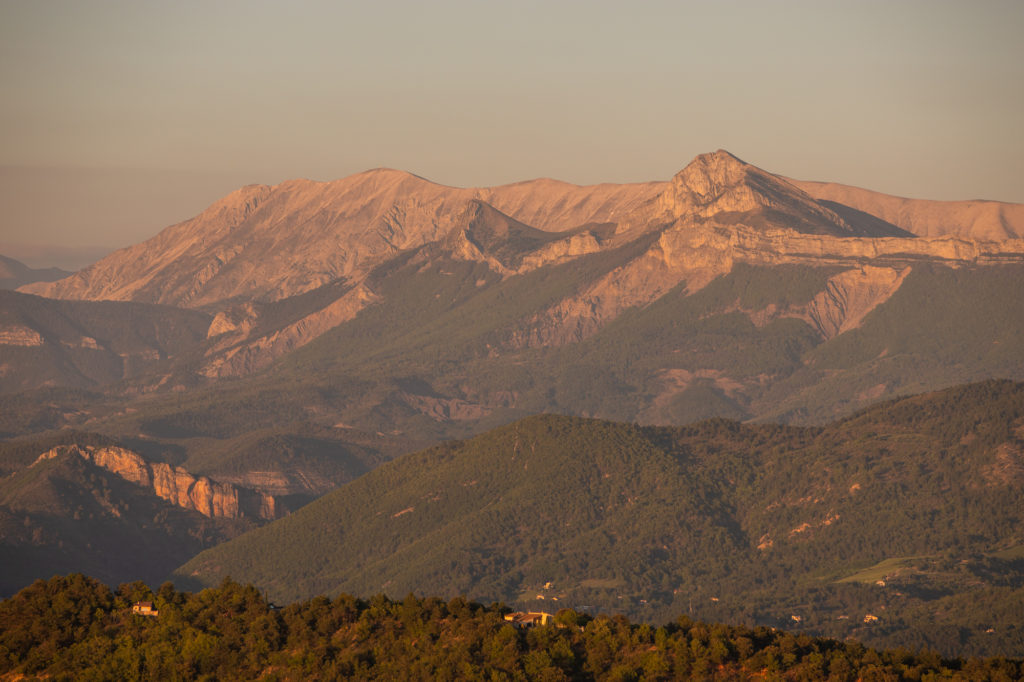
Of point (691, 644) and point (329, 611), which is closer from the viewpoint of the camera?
point (691, 644)

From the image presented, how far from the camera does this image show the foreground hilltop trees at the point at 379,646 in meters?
136

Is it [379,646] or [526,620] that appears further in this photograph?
[526,620]

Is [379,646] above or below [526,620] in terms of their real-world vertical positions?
above

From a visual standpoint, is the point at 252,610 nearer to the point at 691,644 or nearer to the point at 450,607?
the point at 450,607

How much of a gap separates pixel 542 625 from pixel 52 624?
1646 inches

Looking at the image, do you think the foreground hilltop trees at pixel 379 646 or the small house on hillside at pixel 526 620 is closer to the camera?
the foreground hilltop trees at pixel 379 646

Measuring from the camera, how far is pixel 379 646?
145750 millimetres

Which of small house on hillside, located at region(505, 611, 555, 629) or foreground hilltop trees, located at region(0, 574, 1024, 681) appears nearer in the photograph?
foreground hilltop trees, located at region(0, 574, 1024, 681)

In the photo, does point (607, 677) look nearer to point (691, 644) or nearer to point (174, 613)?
point (691, 644)

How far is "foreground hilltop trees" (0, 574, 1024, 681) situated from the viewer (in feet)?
447

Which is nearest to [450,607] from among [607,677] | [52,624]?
[607,677]

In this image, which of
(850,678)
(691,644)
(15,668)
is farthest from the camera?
(15,668)

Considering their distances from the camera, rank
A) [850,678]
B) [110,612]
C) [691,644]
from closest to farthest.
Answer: [850,678] < [691,644] < [110,612]

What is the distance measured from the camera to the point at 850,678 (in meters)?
131
